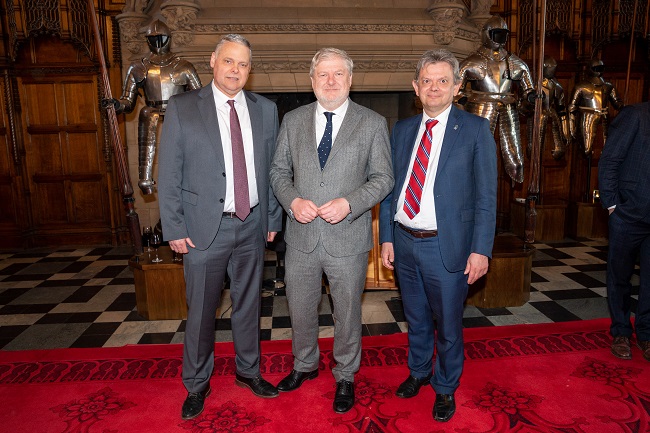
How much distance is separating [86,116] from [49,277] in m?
2.16

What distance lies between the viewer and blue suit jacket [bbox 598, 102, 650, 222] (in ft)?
8.22

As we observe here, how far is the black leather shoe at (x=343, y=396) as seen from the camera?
86.3 inches

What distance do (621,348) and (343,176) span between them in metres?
1.92

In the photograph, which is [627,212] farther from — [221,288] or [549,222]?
[549,222]

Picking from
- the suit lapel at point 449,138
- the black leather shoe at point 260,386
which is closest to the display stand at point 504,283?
the suit lapel at point 449,138

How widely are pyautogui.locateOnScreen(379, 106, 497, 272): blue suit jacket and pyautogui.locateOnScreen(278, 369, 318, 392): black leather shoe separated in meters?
0.95

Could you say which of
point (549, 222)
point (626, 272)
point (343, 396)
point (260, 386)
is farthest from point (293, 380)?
point (549, 222)

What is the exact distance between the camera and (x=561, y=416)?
7.04ft

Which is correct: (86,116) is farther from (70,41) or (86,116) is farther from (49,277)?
(49,277)

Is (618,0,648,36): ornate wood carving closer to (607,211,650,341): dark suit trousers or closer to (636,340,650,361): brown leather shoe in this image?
(607,211,650,341): dark suit trousers

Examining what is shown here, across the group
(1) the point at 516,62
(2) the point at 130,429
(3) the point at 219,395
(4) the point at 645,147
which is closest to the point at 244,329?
(3) the point at 219,395

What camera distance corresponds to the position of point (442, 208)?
2025 mm

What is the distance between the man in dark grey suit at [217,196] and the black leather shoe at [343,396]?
33cm

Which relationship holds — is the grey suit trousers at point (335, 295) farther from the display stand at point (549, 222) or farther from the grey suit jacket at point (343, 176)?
the display stand at point (549, 222)
